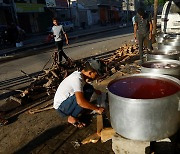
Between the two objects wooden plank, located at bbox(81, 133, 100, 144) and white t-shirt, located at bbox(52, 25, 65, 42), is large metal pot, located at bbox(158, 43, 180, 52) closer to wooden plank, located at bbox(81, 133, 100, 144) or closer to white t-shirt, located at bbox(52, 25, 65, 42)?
wooden plank, located at bbox(81, 133, 100, 144)

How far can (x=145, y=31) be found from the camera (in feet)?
25.2

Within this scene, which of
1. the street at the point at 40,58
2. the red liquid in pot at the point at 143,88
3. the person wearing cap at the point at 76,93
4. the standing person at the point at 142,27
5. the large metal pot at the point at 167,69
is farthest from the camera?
the street at the point at 40,58

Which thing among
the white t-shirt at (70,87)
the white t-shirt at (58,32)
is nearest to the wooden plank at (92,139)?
the white t-shirt at (70,87)

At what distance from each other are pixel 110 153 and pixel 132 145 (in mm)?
638

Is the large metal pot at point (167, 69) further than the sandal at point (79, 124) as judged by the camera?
No

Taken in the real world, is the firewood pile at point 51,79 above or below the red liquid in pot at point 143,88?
below

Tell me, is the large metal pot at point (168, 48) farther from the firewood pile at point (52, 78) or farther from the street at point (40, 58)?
the street at point (40, 58)

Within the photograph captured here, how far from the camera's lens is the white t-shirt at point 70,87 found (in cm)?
378

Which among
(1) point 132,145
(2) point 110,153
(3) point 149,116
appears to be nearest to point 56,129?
(2) point 110,153

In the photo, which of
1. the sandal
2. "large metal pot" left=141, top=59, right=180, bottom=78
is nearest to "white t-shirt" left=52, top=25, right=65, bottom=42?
the sandal

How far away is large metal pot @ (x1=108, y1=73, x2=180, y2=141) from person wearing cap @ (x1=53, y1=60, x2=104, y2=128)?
2.71 feet

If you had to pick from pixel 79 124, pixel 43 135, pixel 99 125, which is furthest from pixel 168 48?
pixel 43 135

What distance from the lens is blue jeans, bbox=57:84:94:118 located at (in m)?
4.11

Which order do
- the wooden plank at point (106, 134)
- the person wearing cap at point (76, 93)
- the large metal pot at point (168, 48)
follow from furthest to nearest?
the large metal pot at point (168, 48) < the person wearing cap at point (76, 93) < the wooden plank at point (106, 134)
